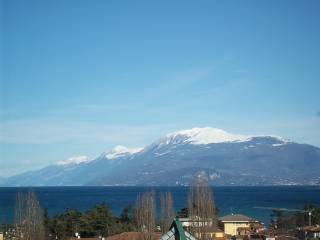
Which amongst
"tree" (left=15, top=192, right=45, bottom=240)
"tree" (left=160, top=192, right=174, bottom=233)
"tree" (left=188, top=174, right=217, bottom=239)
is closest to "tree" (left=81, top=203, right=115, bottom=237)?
"tree" (left=160, top=192, right=174, bottom=233)

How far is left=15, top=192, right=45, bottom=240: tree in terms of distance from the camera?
109 ft

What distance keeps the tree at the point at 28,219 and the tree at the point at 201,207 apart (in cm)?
839

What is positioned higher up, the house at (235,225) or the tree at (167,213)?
the tree at (167,213)

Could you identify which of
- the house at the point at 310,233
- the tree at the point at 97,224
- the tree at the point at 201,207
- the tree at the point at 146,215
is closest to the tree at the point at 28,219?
the tree at the point at 146,215

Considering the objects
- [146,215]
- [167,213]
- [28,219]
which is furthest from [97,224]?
[28,219]

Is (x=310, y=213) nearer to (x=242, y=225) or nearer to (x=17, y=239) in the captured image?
(x=242, y=225)

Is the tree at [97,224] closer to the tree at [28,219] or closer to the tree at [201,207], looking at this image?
the tree at [201,207]

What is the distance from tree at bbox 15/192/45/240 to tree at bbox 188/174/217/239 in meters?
8.39

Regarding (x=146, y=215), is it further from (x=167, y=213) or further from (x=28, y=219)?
(x=28, y=219)

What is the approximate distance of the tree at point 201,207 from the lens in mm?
35062

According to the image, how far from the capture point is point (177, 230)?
1340cm

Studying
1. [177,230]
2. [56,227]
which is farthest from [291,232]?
[177,230]

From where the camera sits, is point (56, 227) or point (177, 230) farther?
point (56, 227)

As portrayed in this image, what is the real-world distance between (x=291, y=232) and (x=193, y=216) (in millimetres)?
14009
